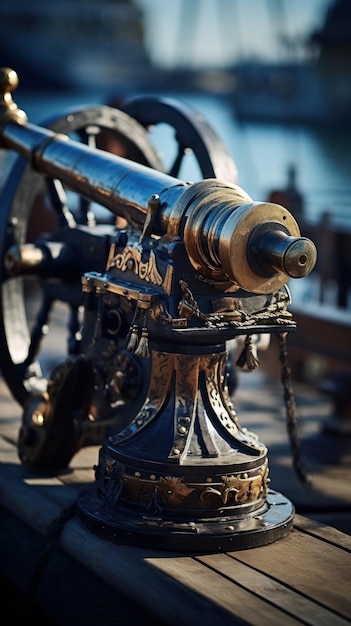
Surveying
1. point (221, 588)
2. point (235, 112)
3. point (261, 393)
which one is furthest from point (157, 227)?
point (235, 112)

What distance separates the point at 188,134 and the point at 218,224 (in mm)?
1379

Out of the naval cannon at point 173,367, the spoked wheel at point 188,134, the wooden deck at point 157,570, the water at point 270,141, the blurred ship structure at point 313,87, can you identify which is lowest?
the wooden deck at point 157,570

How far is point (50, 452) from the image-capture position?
10.5 ft

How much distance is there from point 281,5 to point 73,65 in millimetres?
7756

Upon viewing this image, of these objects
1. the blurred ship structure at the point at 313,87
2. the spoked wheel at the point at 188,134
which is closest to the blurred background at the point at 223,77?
the blurred ship structure at the point at 313,87

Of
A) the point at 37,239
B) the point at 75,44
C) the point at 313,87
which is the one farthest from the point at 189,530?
the point at 75,44

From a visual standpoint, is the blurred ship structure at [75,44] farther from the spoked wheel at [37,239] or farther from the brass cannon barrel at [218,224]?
the brass cannon barrel at [218,224]

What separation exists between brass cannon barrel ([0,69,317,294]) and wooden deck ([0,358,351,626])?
1.96 feet

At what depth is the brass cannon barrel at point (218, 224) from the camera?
8.05 feet

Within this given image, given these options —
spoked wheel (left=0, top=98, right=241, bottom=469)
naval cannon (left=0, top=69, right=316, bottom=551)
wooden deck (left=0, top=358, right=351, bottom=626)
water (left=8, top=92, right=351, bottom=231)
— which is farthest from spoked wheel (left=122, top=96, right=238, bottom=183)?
water (left=8, top=92, right=351, bottom=231)

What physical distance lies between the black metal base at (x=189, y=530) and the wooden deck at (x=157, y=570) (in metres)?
0.02

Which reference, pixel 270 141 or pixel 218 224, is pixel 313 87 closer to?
pixel 270 141

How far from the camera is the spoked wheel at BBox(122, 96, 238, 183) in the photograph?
375 centimetres

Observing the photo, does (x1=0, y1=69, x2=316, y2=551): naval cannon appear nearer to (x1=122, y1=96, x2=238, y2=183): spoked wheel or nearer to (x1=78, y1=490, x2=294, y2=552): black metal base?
(x1=78, y1=490, x2=294, y2=552): black metal base
